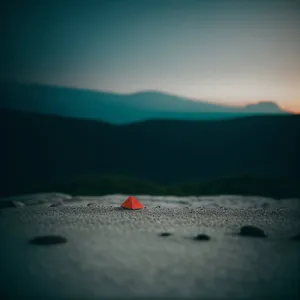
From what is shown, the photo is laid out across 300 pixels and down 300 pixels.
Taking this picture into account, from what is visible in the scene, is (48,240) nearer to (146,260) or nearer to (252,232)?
(146,260)

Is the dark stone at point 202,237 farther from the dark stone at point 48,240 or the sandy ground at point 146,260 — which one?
the dark stone at point 48,240

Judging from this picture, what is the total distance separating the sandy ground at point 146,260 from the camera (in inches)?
102

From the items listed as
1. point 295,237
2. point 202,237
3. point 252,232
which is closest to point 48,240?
point 202,237

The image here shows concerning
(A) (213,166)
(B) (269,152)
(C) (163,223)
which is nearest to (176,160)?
(A) (213,166)

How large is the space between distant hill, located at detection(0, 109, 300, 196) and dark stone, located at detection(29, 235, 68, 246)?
310 inches

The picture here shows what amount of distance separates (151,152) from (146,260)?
1160 cm

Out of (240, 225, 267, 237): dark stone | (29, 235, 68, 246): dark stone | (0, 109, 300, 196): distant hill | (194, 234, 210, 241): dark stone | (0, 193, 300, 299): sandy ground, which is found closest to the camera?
(0, 193, 300, 299): sandy ground

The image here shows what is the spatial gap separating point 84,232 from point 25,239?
0.73m

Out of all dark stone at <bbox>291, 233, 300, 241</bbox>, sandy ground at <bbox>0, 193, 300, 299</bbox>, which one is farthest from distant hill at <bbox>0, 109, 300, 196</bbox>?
dark stone at <bbox>291, 233, 300, 241</bbox>

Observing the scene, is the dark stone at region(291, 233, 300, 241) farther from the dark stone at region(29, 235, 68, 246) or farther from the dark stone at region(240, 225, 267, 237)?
the dark stone at region(29, 235, 68, 246)

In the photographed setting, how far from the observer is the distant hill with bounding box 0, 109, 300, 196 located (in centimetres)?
1212

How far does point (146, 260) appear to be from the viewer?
10.4 feet

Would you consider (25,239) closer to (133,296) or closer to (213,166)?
(133,296)

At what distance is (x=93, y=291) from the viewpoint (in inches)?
100
